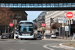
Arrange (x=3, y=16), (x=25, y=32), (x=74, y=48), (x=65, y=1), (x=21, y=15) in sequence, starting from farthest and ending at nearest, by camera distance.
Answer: (x=21, y=15)
(x=65, y=1)
(x=3, y=16)
(x=25, y=32)
(x=74, y=48)

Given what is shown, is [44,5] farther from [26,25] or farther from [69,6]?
[26,25]

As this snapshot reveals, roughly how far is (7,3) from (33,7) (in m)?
11.3

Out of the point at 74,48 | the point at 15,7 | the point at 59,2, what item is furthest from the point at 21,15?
the point at 74,48

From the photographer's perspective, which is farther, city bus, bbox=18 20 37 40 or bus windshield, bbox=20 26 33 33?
bus windshield, bbox=20 26 33 33

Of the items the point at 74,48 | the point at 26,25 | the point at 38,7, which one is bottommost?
the point at 74,48

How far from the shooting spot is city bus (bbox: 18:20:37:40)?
89.1 feet

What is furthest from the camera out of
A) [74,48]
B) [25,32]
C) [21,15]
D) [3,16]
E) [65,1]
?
[21,15]

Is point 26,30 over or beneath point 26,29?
beneath

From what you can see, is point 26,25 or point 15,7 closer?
point 26,25

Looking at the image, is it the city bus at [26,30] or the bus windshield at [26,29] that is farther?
the bus windshield at [26,29]

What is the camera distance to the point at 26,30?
27438mm

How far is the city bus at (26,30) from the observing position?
27156 millimetres

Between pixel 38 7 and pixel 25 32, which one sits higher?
pixel 38 7

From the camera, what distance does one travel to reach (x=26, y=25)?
27.8m
